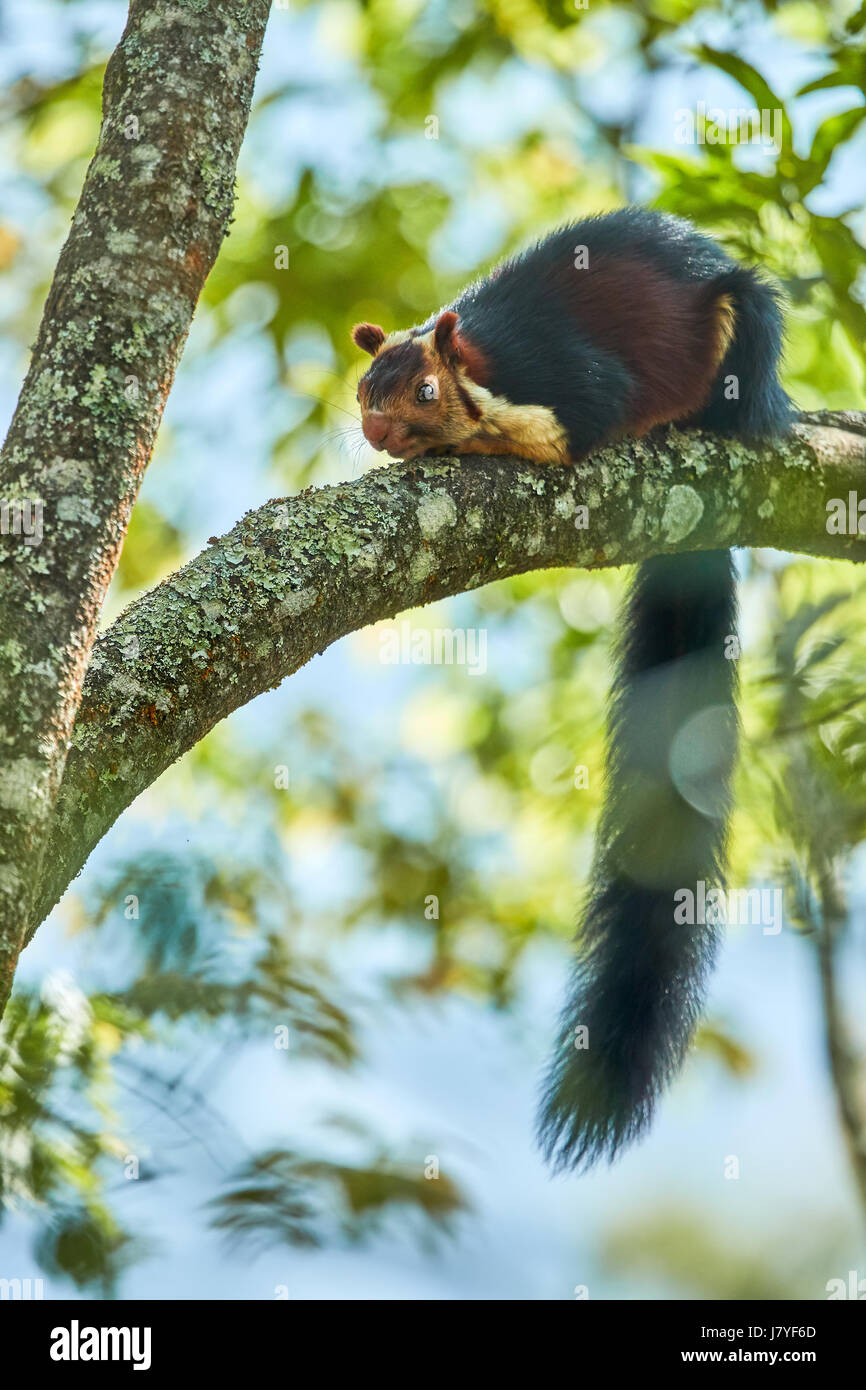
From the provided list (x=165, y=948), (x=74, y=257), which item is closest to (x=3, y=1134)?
(x=165, y=948)

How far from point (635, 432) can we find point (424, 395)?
0.64 m

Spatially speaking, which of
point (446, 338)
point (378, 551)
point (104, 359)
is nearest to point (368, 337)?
point (446, 338)

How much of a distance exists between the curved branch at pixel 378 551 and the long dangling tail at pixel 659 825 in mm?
283

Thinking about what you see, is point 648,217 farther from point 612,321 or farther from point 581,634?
point 581,634

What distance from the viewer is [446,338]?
3.75m

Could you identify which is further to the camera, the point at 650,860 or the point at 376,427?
the point at 650,860

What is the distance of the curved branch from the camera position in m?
2.12

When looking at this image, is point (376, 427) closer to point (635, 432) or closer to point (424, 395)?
point (424, 395)

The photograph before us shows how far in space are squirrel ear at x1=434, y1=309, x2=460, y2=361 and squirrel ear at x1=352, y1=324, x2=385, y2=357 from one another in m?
0.46

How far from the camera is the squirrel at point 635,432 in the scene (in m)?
3.42

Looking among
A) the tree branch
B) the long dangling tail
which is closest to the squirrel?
the long dangling tail

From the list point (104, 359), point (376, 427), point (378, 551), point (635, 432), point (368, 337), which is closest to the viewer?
point (104, 359)

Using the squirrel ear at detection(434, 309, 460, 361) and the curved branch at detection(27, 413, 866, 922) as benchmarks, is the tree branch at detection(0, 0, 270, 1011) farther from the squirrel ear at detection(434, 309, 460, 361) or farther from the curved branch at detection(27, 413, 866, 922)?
the squirrel ear at detection(434, 309, 460, 361)

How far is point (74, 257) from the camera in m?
2.06
